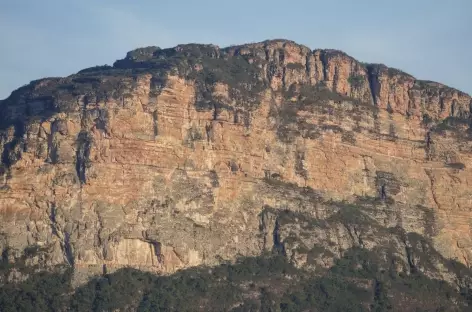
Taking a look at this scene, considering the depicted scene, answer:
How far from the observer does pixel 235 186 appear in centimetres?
13275

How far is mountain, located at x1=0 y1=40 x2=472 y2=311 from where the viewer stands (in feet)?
410

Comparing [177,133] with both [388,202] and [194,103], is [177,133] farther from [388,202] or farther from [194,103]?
[388,202]

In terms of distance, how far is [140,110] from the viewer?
428 feet

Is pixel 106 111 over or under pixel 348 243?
over

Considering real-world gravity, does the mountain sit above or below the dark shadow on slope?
above

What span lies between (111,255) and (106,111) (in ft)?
40.8

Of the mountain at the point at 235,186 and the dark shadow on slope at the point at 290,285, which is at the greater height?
the mountain at the point at 235,186

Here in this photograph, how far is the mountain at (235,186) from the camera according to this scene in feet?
410

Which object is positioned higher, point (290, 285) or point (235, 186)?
point (235, 186)

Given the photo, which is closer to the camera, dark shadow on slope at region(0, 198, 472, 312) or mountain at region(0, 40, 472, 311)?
dark shadow on slope at region(0, 198, 472, 312)

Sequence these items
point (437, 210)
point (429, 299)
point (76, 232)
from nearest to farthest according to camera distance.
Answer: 1. point (76, 232)
2. point (429, 299)
3. point (437, 210)

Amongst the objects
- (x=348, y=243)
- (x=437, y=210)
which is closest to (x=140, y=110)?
(x=348, y=243)

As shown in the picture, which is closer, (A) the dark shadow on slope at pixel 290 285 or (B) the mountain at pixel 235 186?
(A) the dark shadow on slope at pixel 290 285

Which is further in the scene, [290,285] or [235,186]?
[235,186]
